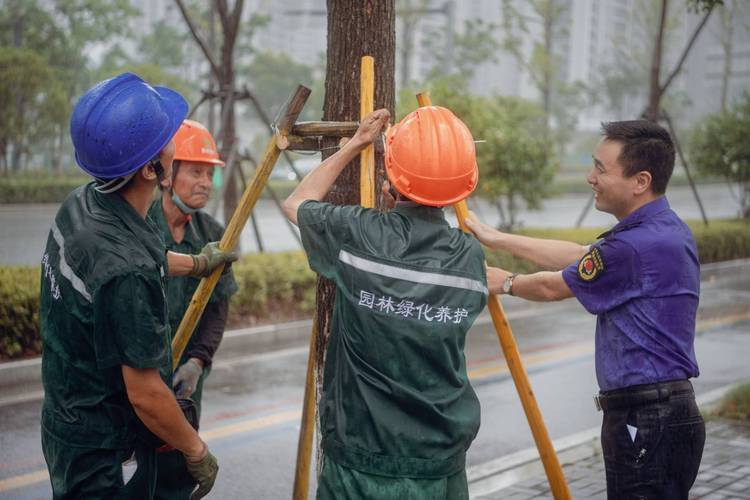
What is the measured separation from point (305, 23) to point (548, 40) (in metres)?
62.9

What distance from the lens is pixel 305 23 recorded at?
305 feet

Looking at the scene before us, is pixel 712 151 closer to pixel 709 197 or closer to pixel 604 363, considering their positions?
pixel 604 363

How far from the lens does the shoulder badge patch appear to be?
309cm

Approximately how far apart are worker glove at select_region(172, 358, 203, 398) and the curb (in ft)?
5.55

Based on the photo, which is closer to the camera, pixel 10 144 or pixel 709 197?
pixel 10 144

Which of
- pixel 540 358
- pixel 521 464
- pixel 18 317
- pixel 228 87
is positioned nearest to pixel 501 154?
pixel 228 87

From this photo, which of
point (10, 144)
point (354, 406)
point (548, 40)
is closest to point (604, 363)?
point (354, 406)

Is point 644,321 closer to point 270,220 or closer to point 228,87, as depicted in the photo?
Result: point 228,87

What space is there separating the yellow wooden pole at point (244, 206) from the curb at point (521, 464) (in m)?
2.12

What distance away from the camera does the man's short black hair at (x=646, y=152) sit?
314 cm

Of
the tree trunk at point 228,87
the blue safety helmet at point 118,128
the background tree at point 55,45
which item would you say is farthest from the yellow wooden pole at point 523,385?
the background tree at point 55,45

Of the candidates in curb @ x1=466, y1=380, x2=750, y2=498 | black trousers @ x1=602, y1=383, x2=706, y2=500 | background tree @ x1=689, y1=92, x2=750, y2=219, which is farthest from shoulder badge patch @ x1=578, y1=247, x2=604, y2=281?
background tree @ x1=689, y1=92, x2=750, y2=219

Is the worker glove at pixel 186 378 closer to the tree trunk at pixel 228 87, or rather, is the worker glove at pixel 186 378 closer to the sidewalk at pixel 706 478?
the sidewalk at pixel 706 478

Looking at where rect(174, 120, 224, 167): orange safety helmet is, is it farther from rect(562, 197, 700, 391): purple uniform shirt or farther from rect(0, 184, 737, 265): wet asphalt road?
rect(0, 184, 737, 265): wet asphalt road
